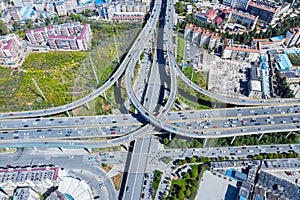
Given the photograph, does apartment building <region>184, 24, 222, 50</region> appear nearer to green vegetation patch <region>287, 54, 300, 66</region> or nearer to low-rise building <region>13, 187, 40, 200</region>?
green vegetation patch <region>287, 54, 300, 66</region>

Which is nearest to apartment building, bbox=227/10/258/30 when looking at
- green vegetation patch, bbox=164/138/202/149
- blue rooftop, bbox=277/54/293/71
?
blue rooftop, bbox=277/54/293/71

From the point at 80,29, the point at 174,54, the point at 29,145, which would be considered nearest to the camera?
the point at 29,145

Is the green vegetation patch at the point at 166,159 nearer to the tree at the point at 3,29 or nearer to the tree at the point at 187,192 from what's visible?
the tree at the point at 187,192

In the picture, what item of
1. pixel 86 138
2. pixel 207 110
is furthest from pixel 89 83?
pixel 207 110

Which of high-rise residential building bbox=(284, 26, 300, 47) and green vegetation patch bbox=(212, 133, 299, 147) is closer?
green vegetation patch bbox=(212, 133, 299, 147)

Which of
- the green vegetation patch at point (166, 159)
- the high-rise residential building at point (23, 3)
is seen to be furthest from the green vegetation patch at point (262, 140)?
the high-rise residential building at point (23, 3)

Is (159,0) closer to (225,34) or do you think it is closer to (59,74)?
(225,34)
